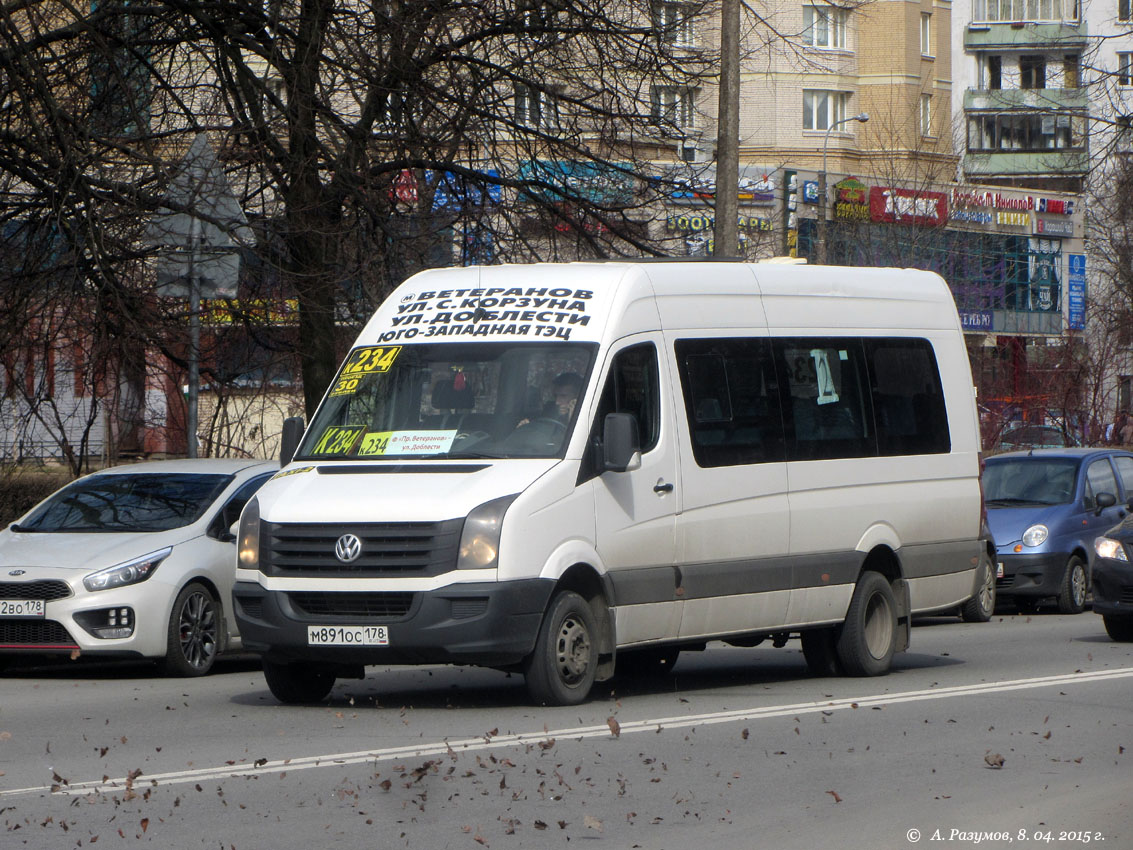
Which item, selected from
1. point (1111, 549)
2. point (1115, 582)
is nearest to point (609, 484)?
point (1115, 582)

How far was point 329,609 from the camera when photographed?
978 cm

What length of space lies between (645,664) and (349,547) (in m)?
3.43

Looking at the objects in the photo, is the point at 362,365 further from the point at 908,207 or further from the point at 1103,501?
the point at 908,207

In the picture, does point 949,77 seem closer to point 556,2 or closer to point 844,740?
point 556,2

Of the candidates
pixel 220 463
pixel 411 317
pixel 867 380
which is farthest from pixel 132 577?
pixel 867 380

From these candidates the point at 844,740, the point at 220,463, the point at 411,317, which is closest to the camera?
the point at 844,740

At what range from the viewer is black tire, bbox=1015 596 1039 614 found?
19.8 metres

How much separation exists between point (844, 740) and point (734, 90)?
38.3 feet

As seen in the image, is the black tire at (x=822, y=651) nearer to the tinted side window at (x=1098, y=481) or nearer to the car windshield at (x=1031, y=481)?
the car windshield at (x=1031, y=481)

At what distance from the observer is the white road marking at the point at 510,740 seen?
7.73 metres

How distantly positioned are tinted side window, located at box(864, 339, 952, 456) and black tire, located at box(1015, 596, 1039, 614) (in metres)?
7.27

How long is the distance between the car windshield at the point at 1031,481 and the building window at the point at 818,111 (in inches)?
2156

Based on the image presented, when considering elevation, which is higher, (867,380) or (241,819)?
(867,380)

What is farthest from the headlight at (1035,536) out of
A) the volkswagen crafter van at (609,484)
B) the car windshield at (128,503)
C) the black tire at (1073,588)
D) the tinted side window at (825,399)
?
the car windshield at (128,503)
